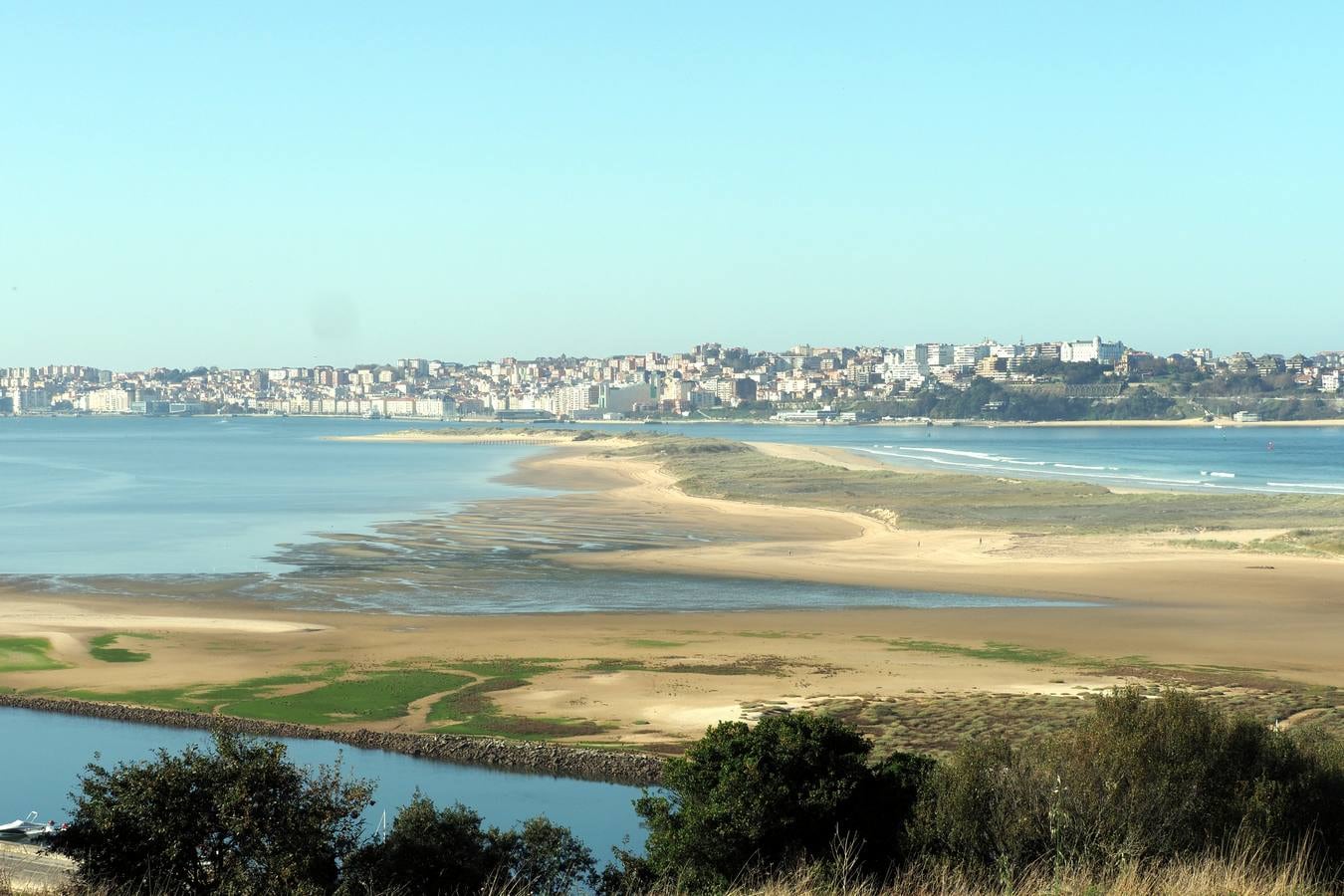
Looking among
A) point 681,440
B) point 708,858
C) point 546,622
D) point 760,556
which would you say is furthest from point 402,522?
point 681,440

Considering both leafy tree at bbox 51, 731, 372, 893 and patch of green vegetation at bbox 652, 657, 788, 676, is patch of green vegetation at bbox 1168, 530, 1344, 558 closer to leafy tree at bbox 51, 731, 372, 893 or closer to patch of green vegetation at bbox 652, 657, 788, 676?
patch of green vegetation at bbox 652, 657, 788, 676

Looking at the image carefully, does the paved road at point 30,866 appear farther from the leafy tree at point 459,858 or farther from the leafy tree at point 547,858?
the leafy tree at point 547,858

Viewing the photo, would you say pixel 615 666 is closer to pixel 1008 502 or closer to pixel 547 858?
pixel 547 858

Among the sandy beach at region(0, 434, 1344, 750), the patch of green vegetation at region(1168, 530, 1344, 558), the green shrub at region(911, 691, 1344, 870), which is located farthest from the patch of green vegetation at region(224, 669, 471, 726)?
the patch of green vegetation at region(1168, 530, 1344, 558)

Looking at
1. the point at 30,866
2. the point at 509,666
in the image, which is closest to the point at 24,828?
the point at 30,866

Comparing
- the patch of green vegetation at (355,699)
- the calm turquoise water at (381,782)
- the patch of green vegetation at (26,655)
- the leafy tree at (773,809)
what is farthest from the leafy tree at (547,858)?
the patch of green vegetation at (26,655)

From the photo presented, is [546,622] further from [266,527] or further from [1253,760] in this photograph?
[266,527]

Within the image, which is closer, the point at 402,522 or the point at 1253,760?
the point at 1253,760
